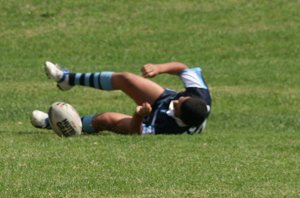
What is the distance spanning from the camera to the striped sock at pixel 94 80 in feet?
38.5

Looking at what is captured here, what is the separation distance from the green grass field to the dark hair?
0.22 meters

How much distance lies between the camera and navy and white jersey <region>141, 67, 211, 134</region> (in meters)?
11.4

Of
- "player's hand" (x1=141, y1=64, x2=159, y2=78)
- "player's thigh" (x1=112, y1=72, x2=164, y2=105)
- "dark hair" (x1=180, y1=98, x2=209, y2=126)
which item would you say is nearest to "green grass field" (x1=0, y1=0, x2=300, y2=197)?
"dark hair" (x1=180, y1=98, x2=209, y2=126)

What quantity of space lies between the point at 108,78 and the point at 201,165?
293 cm

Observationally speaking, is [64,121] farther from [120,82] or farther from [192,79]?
[192,79]

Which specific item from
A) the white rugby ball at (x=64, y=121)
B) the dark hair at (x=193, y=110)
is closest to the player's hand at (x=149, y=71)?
the dark hair at (x=193, y=110)

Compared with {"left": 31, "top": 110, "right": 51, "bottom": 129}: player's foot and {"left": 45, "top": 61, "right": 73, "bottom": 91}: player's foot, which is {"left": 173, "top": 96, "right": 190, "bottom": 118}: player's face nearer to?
{"left": 45, "top": 61, "right": 73, "bottom": 91}: player's foot

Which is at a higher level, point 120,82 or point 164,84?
point 120,82

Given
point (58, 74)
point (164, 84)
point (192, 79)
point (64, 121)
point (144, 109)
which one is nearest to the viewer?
point (144, 109)

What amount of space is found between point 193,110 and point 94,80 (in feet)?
4.42

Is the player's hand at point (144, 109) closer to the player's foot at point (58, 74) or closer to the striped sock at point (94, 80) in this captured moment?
the striped sock at point (94, 80)

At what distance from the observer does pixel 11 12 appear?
2502 centimetres

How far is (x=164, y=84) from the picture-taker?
18.1m

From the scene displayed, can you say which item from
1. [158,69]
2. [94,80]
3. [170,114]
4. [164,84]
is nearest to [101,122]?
[94,80]
